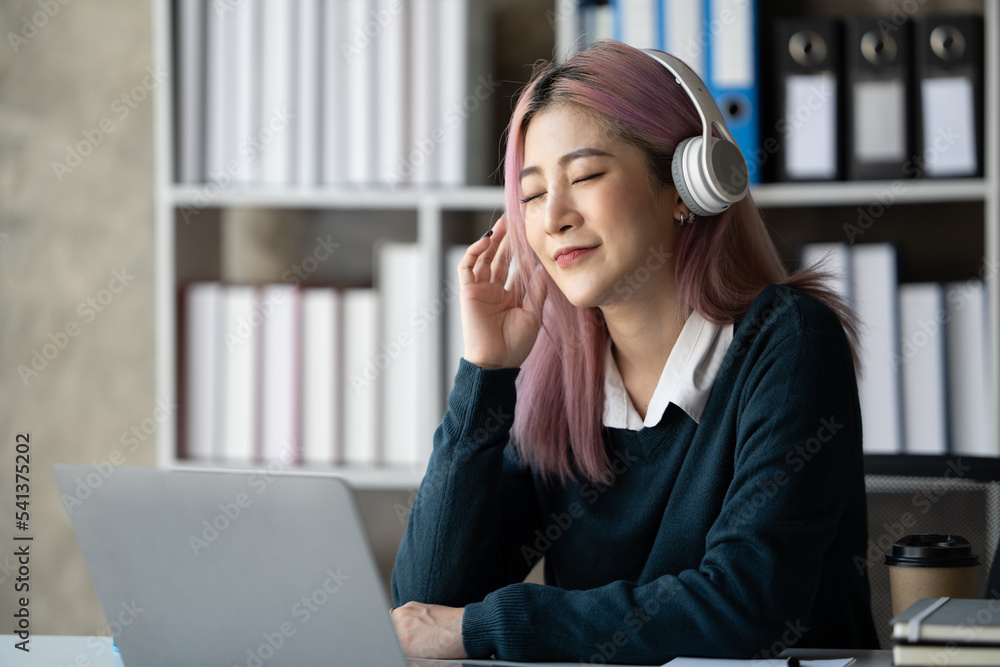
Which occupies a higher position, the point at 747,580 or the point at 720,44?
the point at 720,44

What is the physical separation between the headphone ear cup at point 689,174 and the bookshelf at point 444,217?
2.35ft

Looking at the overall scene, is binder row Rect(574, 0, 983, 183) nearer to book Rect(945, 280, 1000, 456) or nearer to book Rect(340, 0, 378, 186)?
book Rect(945, 280, 1000, 456)

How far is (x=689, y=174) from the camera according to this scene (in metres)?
1.10

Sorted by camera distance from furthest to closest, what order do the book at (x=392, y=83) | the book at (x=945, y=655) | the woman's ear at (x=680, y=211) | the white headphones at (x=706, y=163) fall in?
the book at (x=392, y=83) → the woman's ear at (x=680, y=211) → the white headphones at (x=706, y=163) → the book at (x=945, y=655)

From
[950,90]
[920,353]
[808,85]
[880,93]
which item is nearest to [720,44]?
[808,85]

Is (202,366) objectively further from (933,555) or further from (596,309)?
(933,555)

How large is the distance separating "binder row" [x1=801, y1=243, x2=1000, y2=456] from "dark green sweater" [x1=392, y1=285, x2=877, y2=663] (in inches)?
28.2

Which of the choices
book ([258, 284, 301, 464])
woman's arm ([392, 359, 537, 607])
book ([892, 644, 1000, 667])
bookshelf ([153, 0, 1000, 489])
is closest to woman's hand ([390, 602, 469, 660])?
woman's arm ([392, 359, 537, 607])

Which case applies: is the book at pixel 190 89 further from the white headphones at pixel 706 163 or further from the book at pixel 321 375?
the white headphones at pixel 706 163

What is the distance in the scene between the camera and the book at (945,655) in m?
0.65

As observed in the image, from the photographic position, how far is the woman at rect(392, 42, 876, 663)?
3.12 ft

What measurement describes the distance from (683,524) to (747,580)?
204 mm

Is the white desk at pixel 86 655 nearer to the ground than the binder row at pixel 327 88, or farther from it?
nearer to the ground

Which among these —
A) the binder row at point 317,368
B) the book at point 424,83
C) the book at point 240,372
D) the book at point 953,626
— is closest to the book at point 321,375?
the binder row at point 317,368
